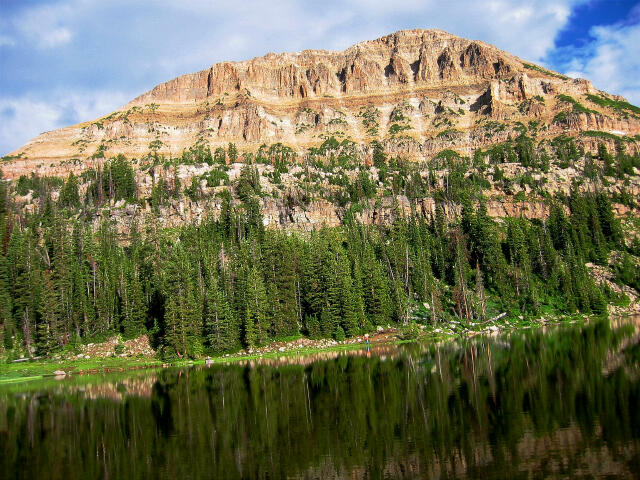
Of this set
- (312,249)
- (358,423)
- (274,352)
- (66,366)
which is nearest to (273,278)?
(312,249)

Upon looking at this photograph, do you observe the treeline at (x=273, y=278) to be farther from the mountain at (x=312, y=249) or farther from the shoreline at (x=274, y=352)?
the shoreline at (x=274, y=352)

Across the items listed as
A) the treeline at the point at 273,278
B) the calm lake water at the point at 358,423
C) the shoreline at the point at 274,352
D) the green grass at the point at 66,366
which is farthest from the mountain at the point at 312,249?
the calm lake water at the point at 358,423

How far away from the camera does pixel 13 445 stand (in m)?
27.8

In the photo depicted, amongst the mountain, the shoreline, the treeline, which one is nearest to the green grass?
the shoreline

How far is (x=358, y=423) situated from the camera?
26.3m

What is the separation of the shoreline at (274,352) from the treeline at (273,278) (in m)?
2.44

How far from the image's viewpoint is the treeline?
254ft

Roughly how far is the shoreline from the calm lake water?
705 inches

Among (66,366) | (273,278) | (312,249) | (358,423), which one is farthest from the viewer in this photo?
(312,249)

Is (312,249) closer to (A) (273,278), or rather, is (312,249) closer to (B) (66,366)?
(A) (273,278)

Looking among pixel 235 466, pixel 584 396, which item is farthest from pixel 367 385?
pixel 235 466

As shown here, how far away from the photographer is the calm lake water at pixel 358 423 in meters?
19.3

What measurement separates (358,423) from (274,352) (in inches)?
1853

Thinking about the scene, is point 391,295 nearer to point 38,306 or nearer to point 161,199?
point 38,306
